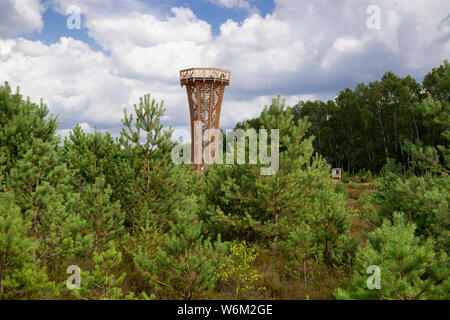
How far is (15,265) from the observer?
4363 millimetres

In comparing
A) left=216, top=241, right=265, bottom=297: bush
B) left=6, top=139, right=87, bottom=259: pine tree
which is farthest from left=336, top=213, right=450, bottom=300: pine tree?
left=6, top=139, right=87, bottom=259: pine tree

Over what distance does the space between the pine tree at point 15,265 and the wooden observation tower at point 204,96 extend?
21.6 meters

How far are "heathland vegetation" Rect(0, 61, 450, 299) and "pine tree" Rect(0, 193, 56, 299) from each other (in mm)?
19

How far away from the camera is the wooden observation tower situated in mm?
25797

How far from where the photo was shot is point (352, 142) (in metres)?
43.4

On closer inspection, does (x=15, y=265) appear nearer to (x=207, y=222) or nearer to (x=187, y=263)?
(x=187, y=263)

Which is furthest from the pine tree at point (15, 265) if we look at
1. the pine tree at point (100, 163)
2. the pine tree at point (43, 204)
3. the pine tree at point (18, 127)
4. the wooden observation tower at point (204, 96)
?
the wooden observation tower at point (204, 96)

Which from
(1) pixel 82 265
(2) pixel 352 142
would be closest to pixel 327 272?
(1) pixel 82 265

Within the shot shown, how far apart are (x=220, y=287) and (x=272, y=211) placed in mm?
2323

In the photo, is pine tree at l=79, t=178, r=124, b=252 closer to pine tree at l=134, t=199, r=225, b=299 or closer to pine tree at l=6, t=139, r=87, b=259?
pine tree at l=6, t=139, r=87, b=259

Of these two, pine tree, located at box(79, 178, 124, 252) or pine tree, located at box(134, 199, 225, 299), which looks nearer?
pine tree, located at box(134, 199, 225, 299)

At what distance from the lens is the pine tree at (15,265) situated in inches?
164

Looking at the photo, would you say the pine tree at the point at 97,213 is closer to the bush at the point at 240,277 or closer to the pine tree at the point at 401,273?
the bush at the point at 240,277
